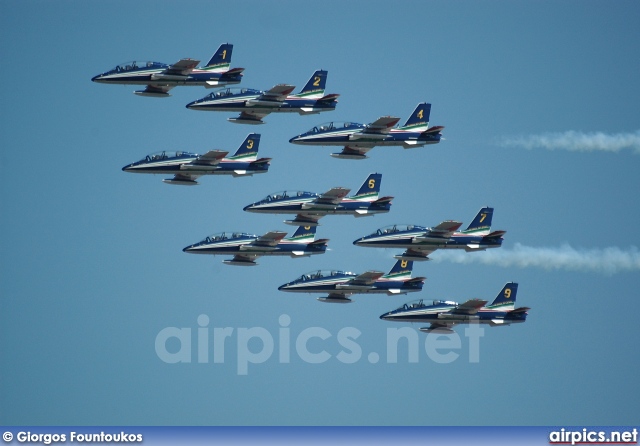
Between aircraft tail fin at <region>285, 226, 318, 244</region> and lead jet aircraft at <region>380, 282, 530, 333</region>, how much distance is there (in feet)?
36.8

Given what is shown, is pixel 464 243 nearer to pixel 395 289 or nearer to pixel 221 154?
pixel 395 289

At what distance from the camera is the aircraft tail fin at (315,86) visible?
16625 centimetres

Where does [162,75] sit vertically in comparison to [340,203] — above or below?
above

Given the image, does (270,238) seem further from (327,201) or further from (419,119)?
(419,119)

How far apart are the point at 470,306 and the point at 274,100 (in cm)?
2910

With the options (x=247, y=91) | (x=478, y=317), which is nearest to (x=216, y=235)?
(x=247, y=91)

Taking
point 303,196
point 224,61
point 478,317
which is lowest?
point 478,317

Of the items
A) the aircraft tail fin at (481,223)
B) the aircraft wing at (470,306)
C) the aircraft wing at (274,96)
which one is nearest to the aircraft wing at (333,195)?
the aircraft wing at (274,96)

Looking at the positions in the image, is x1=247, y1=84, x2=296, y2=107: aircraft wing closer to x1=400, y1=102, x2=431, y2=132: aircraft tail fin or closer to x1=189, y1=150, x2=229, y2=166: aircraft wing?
x1=189, y1=150, x2=229, y2=166: aircraft wing

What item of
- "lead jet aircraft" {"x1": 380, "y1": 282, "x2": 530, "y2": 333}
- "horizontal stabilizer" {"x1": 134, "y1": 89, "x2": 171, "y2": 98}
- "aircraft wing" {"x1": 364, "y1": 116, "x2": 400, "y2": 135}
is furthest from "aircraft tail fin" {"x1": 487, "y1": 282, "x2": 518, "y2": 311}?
"horizontal stabilizer" {"x1": 134, "y1": 89, "x2": 171, "y2": 98}

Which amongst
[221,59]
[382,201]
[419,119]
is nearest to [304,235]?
[382,201]

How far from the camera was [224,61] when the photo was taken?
166 m

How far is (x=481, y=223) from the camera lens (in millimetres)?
170625

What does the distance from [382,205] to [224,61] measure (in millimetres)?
21481
